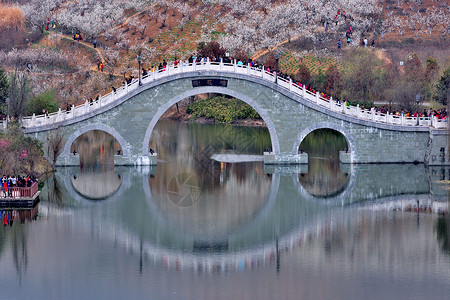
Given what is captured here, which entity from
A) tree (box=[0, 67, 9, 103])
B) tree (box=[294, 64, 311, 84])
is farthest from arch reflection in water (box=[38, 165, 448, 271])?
tree (box=[294, 64, 311, 84])

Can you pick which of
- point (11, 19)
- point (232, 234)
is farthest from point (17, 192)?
point (11, 19)

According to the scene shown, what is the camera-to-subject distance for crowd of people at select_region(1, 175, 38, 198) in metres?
52.2

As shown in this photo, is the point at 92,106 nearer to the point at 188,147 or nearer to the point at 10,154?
the point at 10,154

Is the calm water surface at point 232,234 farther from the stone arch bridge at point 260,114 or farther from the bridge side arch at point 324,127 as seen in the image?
the bridge side arch at point 324,127

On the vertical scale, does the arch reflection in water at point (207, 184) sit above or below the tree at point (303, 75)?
below

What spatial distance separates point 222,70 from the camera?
65.6 meters

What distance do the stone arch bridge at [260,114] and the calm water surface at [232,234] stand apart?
5.19 ft

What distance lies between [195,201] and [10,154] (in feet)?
46.3

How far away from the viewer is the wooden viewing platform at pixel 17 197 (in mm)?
51969

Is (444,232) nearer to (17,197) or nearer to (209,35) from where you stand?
(17,197)

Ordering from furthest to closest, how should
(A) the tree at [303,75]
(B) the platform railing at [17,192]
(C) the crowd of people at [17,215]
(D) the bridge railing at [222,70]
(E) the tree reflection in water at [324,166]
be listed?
1. (A) the tree at [303,75]
2. (D) the bridge railing at [222,70]
3. (E) the tree reflection in water at [324,166]
4. (B) the platform railing at [17,192]
5. (C) the crowd of people at [17,215]

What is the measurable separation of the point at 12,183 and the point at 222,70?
2060cm

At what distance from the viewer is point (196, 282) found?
39000mm

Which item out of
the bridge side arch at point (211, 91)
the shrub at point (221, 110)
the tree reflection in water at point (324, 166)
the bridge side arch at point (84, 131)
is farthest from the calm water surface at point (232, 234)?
the shrub at point (221, 110)
